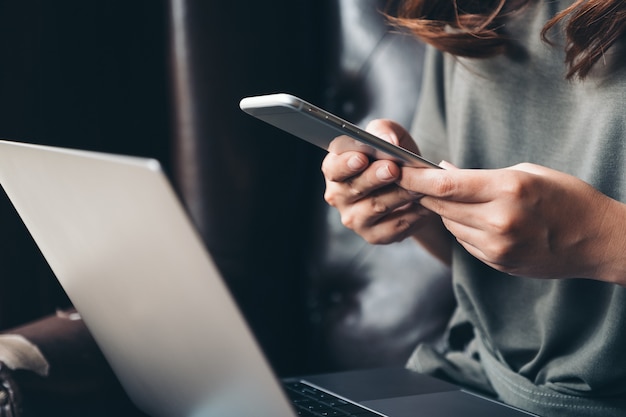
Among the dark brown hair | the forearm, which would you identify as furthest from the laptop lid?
the dark brown hair

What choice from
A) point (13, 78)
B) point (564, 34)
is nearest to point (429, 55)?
point (564, 34)

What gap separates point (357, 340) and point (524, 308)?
272 mm

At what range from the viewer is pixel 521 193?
445 mm

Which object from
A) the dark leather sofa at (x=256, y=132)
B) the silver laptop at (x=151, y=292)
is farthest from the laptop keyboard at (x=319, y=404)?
the dark leather sofa at (x=256, y=132)

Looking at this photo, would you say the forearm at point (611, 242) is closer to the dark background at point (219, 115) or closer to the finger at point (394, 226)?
the finger at point (394, 226)

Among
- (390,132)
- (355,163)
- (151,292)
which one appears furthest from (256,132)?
(151,292)

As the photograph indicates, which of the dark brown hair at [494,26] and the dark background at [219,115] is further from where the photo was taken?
the dark background at [219,115]

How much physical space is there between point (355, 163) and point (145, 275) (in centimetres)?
17

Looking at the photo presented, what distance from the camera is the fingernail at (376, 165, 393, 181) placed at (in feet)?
1.54

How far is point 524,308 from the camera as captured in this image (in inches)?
25.9

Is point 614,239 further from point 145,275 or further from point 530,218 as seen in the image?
point 145,275

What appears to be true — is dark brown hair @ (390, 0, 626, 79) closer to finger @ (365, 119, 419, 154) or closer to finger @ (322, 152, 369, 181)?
finger @ (365, 119, 419, 154)

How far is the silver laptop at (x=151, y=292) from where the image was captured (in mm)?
339

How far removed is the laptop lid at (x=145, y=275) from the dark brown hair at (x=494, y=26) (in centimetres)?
35
